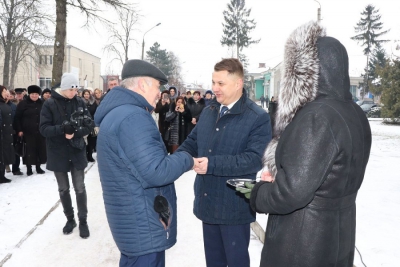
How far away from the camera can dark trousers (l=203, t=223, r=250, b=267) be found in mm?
2781

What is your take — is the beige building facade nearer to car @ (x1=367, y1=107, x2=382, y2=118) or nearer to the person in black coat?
car @ (x1=367, y1=107, x2=382, y2=118)

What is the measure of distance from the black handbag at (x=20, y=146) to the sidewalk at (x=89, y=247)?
10.9 ft

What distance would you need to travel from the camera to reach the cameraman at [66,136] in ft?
14.8

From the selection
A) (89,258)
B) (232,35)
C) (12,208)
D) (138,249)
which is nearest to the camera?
(138,249)

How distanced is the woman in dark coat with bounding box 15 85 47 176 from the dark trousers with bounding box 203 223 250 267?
20.8ft

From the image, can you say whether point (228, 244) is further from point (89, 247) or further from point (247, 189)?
point (89, 247)

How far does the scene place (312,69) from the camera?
1796 mm

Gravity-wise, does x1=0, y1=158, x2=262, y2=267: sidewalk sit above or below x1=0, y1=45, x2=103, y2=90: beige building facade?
below

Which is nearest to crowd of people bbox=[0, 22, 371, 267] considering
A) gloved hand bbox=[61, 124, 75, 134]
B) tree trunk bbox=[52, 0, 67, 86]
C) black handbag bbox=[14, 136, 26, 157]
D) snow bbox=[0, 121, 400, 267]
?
snow bbox=[0, 121, 400, 267]

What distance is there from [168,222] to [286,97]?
3.68 feet

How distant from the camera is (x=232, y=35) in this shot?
5025cm

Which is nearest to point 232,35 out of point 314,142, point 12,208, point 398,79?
point 398,79

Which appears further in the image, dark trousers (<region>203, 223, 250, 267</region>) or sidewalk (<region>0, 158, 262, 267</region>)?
sidewalk (<region>0, 158, 262, 267</region>)

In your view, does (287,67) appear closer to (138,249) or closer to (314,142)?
(314,142)
